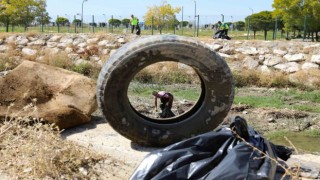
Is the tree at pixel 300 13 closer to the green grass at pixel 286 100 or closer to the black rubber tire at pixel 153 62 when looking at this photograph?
the green grass at pixel 286 100

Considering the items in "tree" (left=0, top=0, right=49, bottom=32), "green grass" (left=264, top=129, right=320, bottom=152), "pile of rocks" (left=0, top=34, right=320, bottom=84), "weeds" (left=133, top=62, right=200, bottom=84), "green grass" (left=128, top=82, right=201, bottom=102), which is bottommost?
"green grass" (left=264, top=129, right=320, bottom=152)

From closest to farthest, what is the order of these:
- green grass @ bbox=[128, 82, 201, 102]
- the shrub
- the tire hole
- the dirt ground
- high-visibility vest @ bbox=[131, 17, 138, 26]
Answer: the dirt ground
the tire hole
green grass @ bbox=[128, 82, 201, 102]
the shrub
high-visibility vest @ bbox=[131, 17, 138, 26]

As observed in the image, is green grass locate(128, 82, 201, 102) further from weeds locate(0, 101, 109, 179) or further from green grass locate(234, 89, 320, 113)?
weeds locate(0, 101, 109, 179)

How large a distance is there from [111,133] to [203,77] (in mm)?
1832

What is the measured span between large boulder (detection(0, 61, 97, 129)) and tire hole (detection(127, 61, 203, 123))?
2347 mm

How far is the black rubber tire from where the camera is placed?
19.1 feet

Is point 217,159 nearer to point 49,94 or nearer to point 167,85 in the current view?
point 49,94

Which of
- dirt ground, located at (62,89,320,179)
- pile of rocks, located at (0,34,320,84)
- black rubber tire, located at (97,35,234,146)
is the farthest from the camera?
pile of rocks, located at (0,34,320,84)

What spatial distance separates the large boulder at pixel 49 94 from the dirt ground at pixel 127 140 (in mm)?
290

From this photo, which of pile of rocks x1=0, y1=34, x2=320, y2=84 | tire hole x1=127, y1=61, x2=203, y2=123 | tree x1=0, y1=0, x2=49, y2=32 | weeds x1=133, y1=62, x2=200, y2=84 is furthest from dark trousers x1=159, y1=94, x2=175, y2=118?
tree x1=0, y1=0, x2=49, y2=32

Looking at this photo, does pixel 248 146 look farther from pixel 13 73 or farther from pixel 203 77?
pixel 13 73

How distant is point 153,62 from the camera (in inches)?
233

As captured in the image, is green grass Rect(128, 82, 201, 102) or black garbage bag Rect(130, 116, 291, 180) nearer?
black garbage bag Rect(130, 116, 291, 180)

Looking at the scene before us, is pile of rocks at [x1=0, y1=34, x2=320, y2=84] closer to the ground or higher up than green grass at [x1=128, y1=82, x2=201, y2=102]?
higher up
